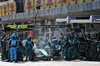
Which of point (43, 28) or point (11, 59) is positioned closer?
point (11, 59)

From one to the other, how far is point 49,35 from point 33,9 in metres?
12.8

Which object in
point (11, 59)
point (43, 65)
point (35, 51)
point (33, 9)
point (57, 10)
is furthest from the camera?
point (33, 9)

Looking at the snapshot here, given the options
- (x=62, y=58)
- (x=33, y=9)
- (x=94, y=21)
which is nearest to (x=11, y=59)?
(x=62, y=58)

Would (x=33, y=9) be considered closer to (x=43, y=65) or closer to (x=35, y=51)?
(x=35, y=51)

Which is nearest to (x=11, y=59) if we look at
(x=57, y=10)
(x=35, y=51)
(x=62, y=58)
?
(x=35, y=51)

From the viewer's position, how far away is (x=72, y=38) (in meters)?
13.4

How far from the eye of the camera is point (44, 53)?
41.5 ft

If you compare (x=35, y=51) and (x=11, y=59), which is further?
(x=35, y=51)

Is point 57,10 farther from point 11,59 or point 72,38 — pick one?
point 11,59

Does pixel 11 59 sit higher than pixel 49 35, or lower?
lower

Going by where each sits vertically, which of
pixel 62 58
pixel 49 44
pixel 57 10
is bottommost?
pixel 62 58

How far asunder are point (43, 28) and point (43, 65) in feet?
10.5

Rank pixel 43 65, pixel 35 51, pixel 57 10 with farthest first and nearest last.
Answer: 1. pixel 57 10
2. pixel 35 51
3. pixel 43 65

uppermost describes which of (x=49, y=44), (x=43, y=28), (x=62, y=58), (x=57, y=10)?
(x=57, y=10)
